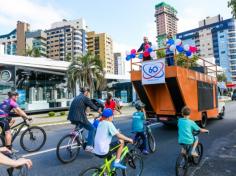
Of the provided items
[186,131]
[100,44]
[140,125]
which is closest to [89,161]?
[140,125]

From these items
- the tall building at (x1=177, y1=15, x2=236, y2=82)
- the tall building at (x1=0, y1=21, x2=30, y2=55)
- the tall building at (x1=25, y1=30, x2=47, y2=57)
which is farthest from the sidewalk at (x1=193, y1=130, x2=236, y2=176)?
the tall building at (x1=177, y1=15, x2=236, y2=82)

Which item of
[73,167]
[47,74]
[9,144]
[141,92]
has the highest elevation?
[47,74]

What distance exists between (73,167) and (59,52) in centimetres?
13342

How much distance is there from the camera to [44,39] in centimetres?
13200

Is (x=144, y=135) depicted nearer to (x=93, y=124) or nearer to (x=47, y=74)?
(x=93, y=124)

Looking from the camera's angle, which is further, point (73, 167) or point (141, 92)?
point (141, 92)

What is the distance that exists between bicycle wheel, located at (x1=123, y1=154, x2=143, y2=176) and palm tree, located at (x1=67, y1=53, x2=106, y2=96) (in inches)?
1121

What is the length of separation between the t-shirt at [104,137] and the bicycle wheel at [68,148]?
2.33 m

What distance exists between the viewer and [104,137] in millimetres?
4230

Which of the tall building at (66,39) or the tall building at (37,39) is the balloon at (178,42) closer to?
the tall building at (66,39)

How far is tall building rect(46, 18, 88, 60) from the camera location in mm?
128000

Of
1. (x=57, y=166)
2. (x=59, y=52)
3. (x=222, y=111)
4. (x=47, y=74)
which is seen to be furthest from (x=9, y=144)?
(x=59, y=52)

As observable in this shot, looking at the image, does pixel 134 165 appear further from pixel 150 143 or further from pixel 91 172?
pixel 150 143

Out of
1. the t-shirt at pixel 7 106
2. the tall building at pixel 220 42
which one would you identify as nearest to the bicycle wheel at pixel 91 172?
the t-shirt at pixel 7 106
